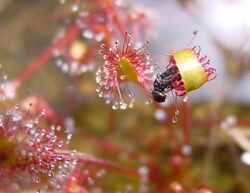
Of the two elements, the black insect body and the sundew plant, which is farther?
the sundew plant

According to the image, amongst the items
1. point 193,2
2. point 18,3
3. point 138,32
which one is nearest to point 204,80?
point 138,32

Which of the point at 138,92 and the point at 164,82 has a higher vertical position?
the point at 138,92

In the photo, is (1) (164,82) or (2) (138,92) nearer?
(1) (164,82)

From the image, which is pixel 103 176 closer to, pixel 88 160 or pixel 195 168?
pixel 195 168

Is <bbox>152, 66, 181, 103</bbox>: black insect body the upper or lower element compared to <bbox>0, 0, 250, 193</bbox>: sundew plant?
lower
